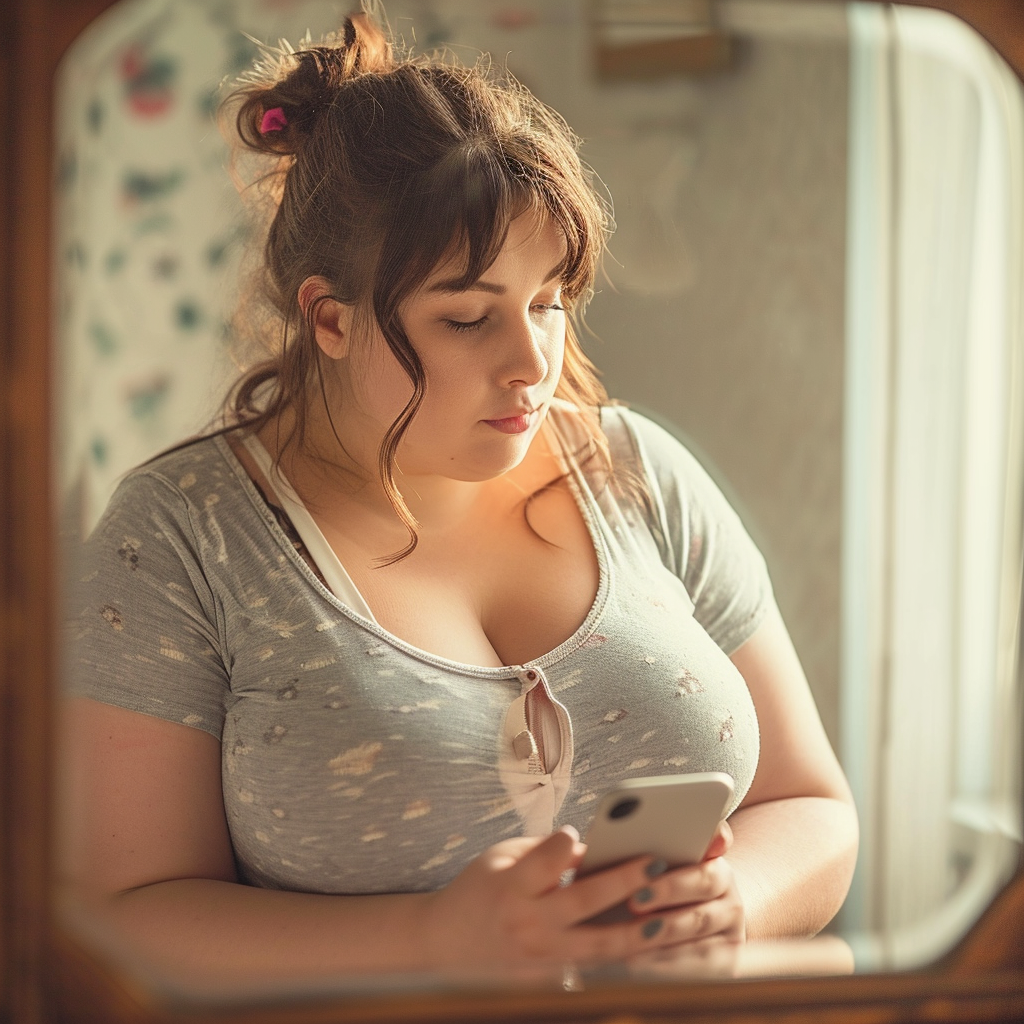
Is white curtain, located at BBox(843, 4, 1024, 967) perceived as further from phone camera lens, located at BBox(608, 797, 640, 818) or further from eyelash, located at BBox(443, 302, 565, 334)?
eyelash, located at BBox(443, 302, 565, 334)

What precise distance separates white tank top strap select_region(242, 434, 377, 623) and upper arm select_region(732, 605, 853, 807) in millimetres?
270

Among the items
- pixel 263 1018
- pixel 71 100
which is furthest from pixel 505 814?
pixel 71 100

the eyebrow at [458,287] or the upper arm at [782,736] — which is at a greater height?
the eyebrow at [458,287]

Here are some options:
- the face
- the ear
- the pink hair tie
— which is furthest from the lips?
the pink hair tie

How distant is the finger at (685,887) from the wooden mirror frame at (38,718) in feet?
0.35

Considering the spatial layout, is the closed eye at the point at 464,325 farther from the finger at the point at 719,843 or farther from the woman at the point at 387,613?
the finger at the point at 719,843

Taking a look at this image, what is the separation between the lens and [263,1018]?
14.4 inches

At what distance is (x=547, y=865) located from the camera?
49cm

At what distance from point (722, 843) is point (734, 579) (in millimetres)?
221

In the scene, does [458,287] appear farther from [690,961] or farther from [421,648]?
[690,961]

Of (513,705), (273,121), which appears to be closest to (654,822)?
(513,705)

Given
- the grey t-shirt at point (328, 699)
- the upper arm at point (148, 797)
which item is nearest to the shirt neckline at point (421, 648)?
the grey t-shirt at point (328, 699)

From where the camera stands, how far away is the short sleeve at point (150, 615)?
0.57 m

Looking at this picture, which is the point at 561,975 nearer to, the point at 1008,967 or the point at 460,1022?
the point at 460,1022
